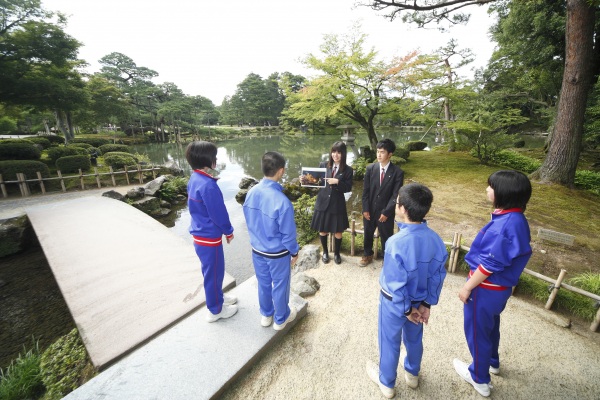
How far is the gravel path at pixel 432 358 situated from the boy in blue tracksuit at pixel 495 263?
0.38 m

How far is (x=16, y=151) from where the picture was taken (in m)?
9.32

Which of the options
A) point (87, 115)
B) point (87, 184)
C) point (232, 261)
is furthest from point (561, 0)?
point (87, 115)

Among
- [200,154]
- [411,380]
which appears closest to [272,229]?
[200,154]

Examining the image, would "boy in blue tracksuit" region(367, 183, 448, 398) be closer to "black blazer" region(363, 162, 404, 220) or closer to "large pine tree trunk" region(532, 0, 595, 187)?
"black blazer" region(363, 162, 404, 220)

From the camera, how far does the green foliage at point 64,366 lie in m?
2.20

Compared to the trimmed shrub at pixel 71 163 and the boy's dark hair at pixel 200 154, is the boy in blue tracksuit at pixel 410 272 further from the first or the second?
the trimmed shrub at pixel 71 163

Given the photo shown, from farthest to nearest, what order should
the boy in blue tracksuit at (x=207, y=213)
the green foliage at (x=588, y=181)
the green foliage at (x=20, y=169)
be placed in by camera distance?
the green foliage at (x=20, y=169)
the green foliage at (x=588, y=181)
the boy in blue tracksuit at (x=207, y=213)

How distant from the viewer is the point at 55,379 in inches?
91.3

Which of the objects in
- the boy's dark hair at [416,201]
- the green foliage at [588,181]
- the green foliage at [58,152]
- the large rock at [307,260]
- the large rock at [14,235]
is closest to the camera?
the boy's dark hair at [416,201]

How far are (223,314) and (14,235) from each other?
6.26 meters

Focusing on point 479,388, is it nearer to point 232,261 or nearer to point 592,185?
point 232,261

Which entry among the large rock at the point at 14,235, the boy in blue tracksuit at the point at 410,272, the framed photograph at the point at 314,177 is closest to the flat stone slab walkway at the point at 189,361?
the boy in blue tracksuit at the point at 410,272

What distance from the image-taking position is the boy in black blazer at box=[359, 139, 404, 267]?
3.14 m

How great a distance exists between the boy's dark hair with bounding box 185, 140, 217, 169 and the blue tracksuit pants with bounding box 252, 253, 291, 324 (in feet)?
3.09
